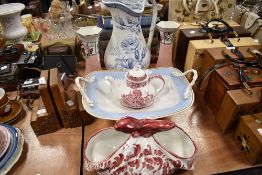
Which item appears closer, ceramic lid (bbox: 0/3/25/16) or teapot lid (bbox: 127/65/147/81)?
teapot lid (bbox: 127/65/147/81)

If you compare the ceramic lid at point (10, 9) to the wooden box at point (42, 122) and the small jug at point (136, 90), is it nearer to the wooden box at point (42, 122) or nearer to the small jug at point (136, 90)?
the wooden box at point (42, 122)

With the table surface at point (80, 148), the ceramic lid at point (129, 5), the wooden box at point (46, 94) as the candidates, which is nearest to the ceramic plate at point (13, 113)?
the table surface at point (80, 148)

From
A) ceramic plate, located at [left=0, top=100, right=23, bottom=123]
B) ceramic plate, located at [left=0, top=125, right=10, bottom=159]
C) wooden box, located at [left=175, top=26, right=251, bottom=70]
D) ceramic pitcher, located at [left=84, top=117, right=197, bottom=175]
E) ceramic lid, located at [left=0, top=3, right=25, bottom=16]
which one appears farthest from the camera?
ceramic lid, located at [left=0, top=3, right=25, bottom=16]

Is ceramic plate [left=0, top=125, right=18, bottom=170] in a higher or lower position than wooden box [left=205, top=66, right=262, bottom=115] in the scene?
lower

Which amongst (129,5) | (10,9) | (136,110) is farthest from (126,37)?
(10,9)

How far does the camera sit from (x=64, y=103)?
63cm

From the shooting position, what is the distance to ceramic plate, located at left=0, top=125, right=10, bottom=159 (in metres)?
0.54

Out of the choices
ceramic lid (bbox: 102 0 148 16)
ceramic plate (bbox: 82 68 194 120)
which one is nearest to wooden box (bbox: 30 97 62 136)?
ceramic plate (bbox: 82 68 194 120)

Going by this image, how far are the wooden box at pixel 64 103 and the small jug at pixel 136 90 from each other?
0.46 ft

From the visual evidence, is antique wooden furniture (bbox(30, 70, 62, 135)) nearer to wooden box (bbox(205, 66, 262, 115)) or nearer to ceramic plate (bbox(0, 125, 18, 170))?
ceramic plate (bbox(0, 125, 18, 170))

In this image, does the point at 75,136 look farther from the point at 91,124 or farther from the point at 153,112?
the point at 153,112

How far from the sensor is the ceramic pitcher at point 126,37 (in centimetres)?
62

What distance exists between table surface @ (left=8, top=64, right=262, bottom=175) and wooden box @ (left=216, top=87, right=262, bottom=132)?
6 cm

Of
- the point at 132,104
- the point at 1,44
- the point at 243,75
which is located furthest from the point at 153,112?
the point at 1,44
